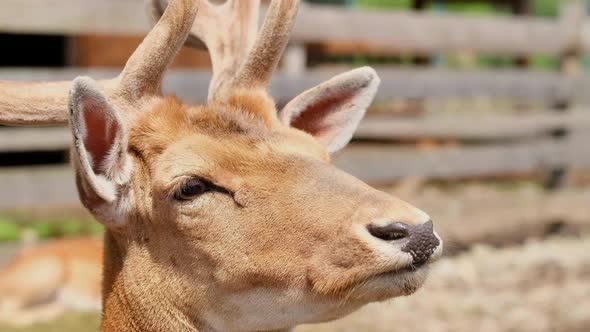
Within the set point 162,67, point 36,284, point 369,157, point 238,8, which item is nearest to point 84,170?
point 162,67

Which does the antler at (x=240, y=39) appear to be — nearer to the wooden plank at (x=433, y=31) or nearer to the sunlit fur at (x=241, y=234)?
the sunlit fur at (x=241, y=234)

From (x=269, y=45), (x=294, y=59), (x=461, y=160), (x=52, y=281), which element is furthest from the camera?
(x=461, y=160)

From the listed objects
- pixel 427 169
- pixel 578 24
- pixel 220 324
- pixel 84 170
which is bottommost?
pixel 427 169

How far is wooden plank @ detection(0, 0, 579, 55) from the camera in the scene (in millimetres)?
7578

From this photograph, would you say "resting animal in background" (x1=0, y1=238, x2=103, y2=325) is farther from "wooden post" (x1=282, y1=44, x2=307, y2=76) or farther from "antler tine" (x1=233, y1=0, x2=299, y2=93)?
"antler tine" (x1=233, y1=0, x2=299, y2=93)

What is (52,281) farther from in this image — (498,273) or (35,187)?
(498,273)

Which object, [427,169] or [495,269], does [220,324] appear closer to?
[495,269]

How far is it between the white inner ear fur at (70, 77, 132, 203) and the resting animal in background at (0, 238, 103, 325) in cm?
437

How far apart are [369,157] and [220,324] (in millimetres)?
6665

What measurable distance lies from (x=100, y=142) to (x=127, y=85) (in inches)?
10.4

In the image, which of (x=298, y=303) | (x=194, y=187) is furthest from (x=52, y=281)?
(x=298, y=303)

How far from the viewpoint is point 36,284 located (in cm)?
789

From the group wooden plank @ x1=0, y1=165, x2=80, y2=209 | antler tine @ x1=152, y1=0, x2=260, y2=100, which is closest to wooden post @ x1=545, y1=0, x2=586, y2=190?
wooden plank @ x1=0, y1=165, x2=80, y2=209

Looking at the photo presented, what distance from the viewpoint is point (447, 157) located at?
1054 centimetres
